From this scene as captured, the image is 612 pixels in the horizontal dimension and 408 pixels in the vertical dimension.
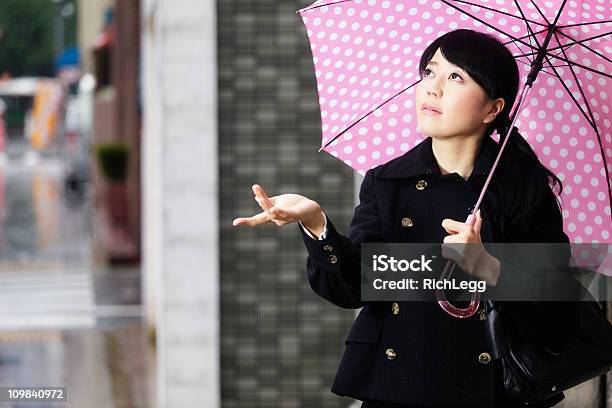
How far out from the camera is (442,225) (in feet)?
8.63

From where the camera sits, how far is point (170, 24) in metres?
6.34

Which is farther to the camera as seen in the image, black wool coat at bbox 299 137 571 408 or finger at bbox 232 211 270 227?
black wool coat at bbox 299 137 571 408

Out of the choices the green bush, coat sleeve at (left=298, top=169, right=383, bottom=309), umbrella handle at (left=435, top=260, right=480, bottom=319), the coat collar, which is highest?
the coat collar

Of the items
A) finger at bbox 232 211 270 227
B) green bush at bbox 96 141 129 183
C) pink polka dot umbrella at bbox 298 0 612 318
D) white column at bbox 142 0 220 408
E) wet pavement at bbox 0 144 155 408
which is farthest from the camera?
green bush at bbox 96 141 129 183

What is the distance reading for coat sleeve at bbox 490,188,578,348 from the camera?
2.63m

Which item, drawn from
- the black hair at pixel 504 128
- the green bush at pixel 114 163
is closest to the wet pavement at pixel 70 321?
the green bush at pixel 114 163

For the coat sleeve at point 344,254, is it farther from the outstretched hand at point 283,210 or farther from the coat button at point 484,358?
the coat button at point 484,358

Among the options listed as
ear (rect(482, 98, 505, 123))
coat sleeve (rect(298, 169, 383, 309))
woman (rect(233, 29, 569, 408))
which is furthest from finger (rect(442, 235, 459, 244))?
ear (rect(482, 98, 505, 123))

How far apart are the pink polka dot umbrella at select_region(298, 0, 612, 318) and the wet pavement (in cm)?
228

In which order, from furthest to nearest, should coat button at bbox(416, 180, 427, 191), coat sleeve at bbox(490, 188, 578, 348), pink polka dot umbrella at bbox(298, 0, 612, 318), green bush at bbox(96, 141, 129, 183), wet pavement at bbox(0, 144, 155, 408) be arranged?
green bush at bbox(96, 141, 129, 183), wet pavement at bbox(0, 144, 155, 408), pink polka dot umbrella at bbox(298, 0, 612, 318), coat button at bbox(416, 180, 427, 191), coat sleeve at bbox(490, 188, 578, 348)

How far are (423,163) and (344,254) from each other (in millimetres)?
273

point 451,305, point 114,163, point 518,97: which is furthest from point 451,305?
point 114,163

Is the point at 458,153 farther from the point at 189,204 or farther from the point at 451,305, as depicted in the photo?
the point at 189,204

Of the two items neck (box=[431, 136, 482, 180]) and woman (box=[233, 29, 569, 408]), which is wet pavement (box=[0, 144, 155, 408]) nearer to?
woman (box=[233, 29, 569, 408])
